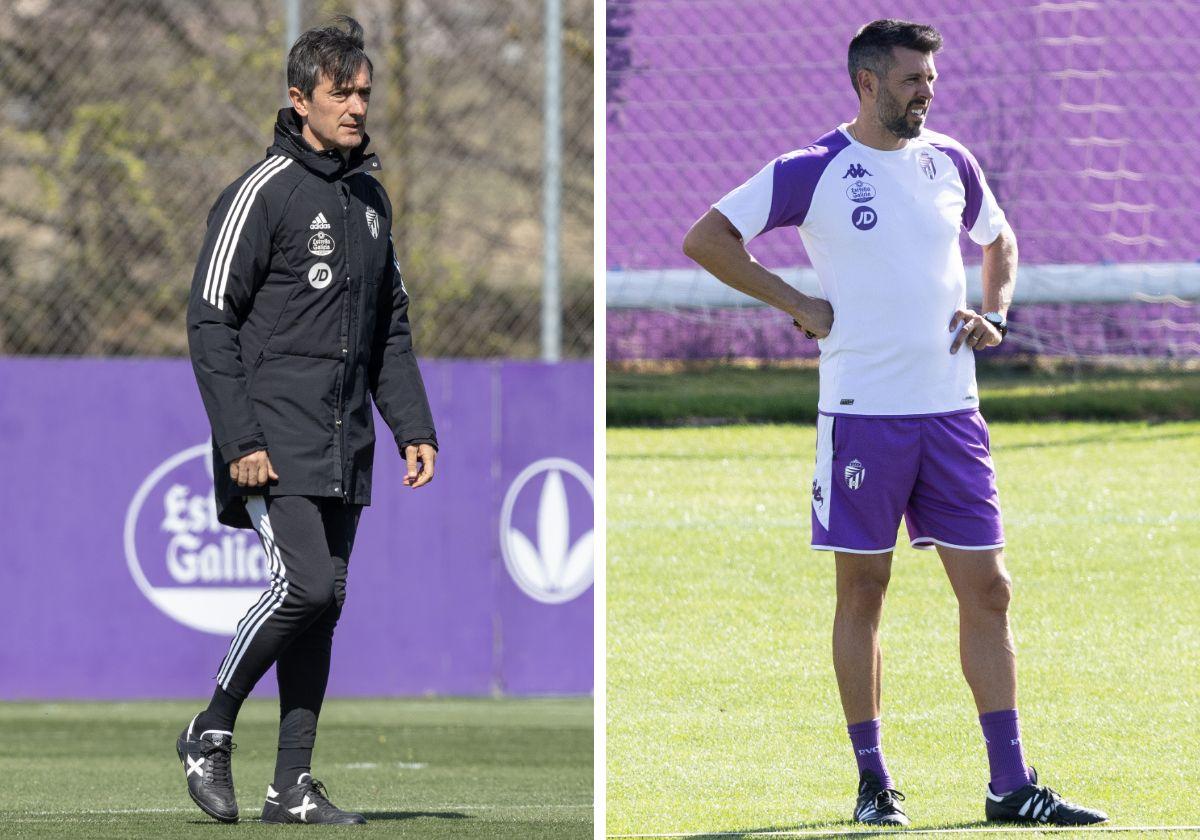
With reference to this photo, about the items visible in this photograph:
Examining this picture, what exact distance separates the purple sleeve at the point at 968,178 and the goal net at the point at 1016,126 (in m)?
3.48

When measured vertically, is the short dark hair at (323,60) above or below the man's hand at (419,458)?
above

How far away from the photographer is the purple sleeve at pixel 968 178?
407 centimetres

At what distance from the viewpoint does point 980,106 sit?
8523 mm

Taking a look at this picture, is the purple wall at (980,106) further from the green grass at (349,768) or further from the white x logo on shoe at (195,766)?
the white x logo on shoe at (195,766)

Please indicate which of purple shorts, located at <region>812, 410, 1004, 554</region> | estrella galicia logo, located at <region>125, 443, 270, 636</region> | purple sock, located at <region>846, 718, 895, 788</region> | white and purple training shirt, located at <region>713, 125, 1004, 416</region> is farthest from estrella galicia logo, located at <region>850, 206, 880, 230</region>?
estrella galicia logo, located at <region>125, 443, 270, 636</region>

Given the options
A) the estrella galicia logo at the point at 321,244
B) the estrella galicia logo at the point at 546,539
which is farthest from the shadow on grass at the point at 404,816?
the estrella galicia logo at the point at 546,539

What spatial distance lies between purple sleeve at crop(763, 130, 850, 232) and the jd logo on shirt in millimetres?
943

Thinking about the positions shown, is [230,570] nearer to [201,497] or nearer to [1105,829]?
[201,497]

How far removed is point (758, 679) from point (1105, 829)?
132 cm

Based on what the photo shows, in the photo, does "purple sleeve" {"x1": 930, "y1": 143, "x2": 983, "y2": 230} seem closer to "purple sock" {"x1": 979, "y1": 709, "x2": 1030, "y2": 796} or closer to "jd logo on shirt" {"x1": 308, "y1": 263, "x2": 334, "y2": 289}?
"purple sock" {"x1": 979, "y1": 709, "x2": 1030, "y2": 796}

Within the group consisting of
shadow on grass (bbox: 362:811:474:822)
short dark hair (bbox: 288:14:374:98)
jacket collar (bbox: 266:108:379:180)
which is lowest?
shadow on grass (bbox: 362:811:474:822)

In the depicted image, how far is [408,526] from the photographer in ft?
26.7

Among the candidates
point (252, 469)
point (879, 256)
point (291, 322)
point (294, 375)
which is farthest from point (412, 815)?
point (879, 256)

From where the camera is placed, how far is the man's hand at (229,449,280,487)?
13.4 ft
